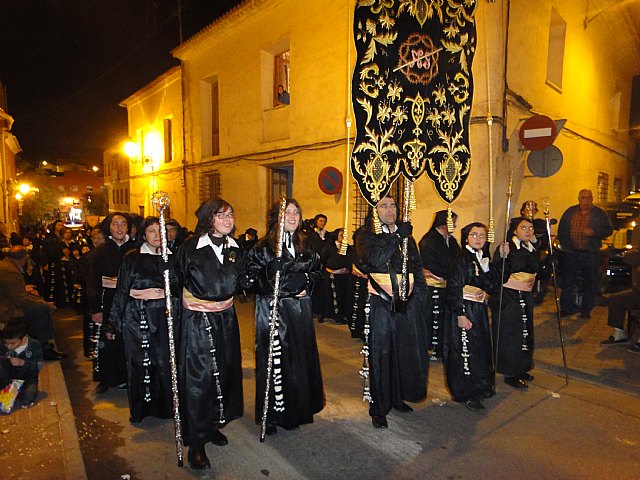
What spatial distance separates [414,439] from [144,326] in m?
2.70

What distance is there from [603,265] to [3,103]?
104 ft

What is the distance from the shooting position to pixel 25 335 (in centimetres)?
476

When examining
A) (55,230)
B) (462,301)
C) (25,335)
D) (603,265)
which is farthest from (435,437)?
(55,230)

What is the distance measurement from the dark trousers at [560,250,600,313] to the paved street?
105 inches

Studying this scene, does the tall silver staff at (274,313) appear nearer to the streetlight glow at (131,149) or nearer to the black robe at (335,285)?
the black robe at (335,285)

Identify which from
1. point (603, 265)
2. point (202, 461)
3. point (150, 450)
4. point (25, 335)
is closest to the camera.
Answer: point (202, 461)

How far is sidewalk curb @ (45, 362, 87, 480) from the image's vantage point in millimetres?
3252

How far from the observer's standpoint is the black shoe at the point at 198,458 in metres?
3.43

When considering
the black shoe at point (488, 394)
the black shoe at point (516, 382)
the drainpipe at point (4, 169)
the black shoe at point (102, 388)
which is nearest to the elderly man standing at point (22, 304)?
the black shoe at point (102, 388)

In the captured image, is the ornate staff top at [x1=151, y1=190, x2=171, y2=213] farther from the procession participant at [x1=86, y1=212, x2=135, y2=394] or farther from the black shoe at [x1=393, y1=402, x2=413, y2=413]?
the black shoe at [x1=393, y1=402, x2=413, y2=413]

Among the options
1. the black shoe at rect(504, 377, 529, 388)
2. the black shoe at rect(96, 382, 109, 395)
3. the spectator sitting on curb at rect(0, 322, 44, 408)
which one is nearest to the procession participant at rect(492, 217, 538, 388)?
the black shoe at rect(504, 377, 529, 388)

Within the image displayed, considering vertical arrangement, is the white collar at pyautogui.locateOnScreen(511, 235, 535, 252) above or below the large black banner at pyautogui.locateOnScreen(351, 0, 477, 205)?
below

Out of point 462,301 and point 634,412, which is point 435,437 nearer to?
point 462,301

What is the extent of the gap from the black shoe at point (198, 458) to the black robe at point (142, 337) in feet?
2.66
